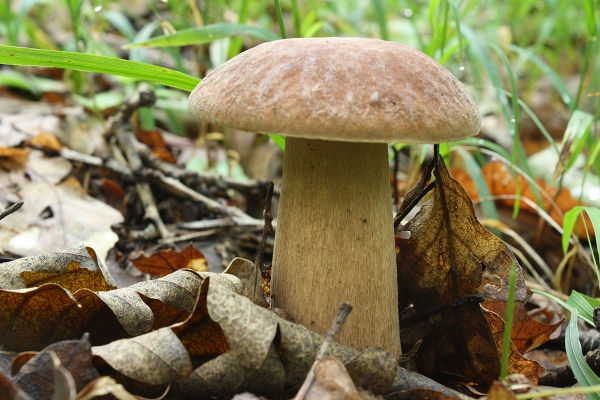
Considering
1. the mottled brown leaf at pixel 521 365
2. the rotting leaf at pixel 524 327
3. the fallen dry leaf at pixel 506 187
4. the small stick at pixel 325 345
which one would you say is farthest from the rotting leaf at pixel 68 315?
the fallen dry leaf at pixel 506 187

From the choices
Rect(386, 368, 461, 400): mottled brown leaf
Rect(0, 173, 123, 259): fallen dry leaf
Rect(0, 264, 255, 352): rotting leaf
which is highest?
Rect(0, 264, 255, 352): rotting leaf

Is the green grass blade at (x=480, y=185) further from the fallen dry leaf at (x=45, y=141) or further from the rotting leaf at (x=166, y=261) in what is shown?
the fallen dry leaf at (x=45, y=141)

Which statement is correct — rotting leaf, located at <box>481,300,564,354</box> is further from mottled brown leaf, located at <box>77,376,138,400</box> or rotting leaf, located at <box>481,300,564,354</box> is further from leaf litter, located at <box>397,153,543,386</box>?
mottled brown leaf, located at <box>77,376,138,400</box>

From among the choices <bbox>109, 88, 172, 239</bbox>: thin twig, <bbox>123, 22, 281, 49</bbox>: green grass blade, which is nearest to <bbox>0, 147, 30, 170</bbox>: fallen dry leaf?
<bbox>109, 88, 172, 239</bbox>: thin twig

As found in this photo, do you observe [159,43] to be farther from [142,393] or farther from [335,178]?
[142,393]

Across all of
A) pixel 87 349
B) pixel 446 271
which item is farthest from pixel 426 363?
pixel 87 349

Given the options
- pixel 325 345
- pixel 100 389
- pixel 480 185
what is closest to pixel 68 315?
pixel 100 389

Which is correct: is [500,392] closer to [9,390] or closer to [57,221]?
[9,390]
